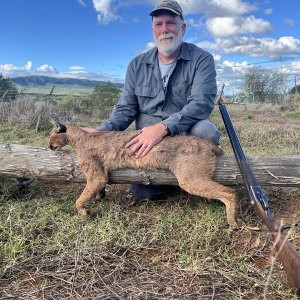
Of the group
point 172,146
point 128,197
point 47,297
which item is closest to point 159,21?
point 172,146

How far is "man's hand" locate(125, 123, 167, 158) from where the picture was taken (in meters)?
4.69

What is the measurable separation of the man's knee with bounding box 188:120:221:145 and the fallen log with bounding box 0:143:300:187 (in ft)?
1.09

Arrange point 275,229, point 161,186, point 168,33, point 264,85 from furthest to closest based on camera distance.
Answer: point 264,85
point 161,186
point 168,33
point 275,229

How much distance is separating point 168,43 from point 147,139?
4.90 feet

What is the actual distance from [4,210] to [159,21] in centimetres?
332

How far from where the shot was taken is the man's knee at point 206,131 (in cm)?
494

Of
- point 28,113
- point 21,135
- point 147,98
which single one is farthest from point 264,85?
point 147,98

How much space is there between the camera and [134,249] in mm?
4039

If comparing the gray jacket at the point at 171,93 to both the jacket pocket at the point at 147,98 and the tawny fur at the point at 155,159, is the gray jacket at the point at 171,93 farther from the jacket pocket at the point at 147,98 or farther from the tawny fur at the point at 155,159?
the tawny fur at the point at 155,159

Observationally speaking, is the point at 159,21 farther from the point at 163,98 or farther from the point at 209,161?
the point at 209,161

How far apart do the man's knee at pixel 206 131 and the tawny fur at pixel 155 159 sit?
191 mm

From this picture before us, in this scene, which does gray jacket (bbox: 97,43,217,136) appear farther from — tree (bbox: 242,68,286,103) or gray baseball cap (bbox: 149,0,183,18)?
tree (bbox: 242,68,286,103)

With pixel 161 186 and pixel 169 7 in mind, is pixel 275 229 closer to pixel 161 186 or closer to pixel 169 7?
pixel 161 186

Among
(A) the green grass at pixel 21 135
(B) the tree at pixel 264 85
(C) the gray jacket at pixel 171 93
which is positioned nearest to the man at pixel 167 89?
(C) the gray jacket at pixel 171 93
